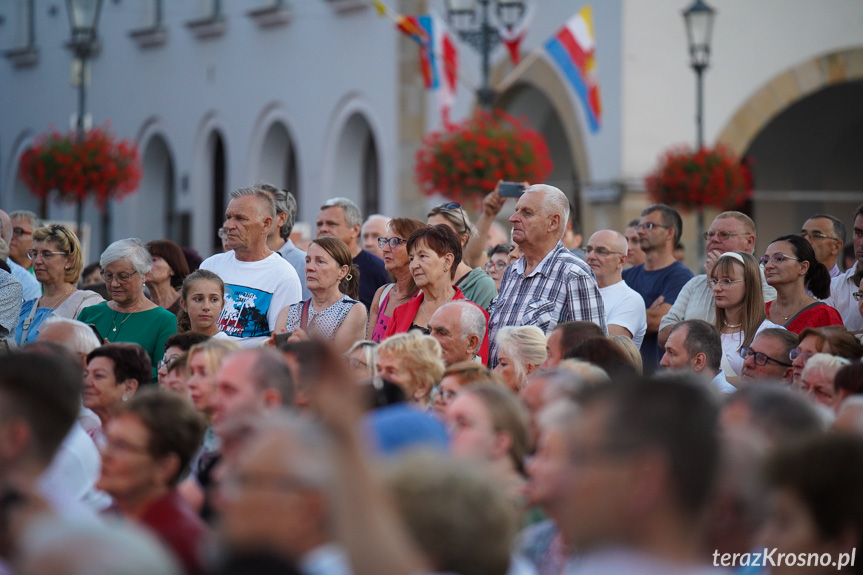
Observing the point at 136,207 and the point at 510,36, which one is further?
Answer: the point at 136,207

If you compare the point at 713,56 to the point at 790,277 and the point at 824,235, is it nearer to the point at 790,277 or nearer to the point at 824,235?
the point at 824,235

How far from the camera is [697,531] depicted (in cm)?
233

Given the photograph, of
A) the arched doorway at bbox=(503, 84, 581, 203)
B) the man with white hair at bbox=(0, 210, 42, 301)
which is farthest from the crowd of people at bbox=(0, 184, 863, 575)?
the arched doorway at bbox=(503, 84, 581, 203)

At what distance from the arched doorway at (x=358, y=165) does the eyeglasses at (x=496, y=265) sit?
9.56 metres

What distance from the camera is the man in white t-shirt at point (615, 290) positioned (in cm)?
673

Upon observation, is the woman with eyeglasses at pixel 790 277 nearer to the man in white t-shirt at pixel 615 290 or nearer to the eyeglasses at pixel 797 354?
the man in white t-shirt at pixel 615 290

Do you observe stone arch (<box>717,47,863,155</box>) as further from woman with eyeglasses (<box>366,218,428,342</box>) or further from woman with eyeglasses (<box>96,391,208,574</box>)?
woman with eyeglasses (<box>96,391,208,574</box>)

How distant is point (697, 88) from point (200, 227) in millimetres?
10513

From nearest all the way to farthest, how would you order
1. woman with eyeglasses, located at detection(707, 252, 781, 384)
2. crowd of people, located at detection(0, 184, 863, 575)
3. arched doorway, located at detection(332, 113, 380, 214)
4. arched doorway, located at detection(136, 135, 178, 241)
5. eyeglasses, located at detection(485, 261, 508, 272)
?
crowd of people, located at detection(0, 184, 863, 575) < woman with eyeglasses, located at detection(707, 252, 781, 384) < eyeglasses, located at detection(485, 261, 508, 272) < arched doorway, located at detection(332, 113, 380, 214) < arched doorway, located at detection(136, 135, 178, 241)

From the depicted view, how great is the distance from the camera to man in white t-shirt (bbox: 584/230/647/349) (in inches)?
265

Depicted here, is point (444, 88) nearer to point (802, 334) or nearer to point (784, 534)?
point (802, 334)

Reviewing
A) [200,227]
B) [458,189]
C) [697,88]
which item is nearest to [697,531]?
[458,189]

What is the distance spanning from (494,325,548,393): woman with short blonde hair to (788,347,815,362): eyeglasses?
3.52 ft

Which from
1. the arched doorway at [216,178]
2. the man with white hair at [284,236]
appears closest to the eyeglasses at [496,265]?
the man with white hair at [284,236]
